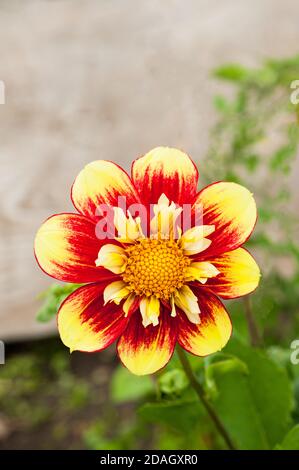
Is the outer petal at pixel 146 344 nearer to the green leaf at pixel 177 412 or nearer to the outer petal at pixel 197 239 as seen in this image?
the outer petal at pixel 197 239

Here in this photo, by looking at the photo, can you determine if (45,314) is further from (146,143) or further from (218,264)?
(146,143)

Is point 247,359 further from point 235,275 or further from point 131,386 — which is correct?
point 131,386

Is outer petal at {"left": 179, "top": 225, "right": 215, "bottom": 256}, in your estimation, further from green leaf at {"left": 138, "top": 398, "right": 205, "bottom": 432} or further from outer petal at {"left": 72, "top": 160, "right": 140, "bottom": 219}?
green leaf at {"left": 138, "top": 398, "right": 205, "bottom": 432}

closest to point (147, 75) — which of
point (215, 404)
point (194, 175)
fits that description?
point (215, 404)

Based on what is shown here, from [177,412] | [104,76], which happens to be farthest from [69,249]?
[104,76]

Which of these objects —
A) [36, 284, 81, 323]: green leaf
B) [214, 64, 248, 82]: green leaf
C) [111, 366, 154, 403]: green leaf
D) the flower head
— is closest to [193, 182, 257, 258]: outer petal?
the flower head

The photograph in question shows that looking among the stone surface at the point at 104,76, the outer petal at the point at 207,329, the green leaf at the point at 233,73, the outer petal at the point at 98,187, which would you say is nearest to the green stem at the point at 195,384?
the outer petal at the point at 207,329
